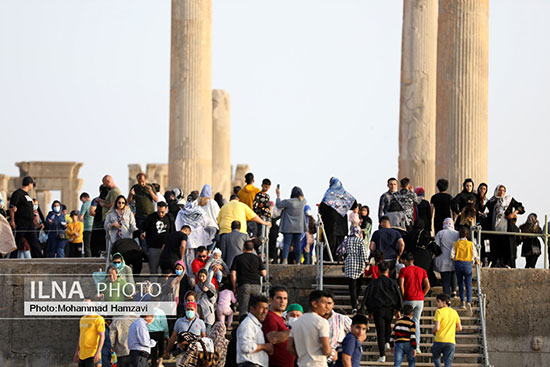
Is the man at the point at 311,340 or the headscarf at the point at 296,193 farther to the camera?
the headscarf at the point at 296,193

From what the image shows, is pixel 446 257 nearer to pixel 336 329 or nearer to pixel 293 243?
pixel 293 243

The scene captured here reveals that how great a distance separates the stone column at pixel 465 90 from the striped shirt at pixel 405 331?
9815 mm

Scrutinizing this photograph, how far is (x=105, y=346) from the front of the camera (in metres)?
22.2

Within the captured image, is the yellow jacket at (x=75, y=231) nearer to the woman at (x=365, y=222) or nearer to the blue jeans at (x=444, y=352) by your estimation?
the woman at (x=365, y=222)

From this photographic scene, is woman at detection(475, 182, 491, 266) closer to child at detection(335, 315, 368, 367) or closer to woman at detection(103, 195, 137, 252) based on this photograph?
woman at detection(103, 195, 137, 252)

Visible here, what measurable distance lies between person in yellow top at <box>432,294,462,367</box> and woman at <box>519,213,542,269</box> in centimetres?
623

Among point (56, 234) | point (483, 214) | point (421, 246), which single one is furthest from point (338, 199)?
point (56, 234)

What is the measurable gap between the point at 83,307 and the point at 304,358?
1078cm

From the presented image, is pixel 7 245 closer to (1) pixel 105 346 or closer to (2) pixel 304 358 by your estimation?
(1) pixel 105 346

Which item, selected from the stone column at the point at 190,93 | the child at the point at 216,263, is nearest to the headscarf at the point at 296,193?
the child at the point at 216,263

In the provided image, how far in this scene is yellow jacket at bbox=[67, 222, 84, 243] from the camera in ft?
101

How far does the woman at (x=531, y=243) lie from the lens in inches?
1083

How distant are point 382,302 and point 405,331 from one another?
1050 mm

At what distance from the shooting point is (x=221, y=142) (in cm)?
5209
